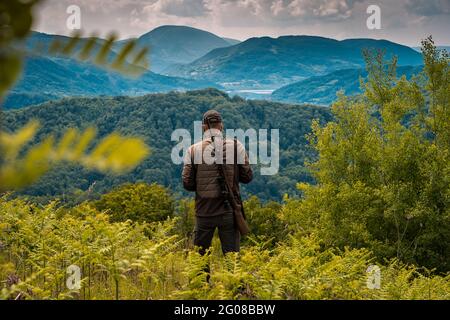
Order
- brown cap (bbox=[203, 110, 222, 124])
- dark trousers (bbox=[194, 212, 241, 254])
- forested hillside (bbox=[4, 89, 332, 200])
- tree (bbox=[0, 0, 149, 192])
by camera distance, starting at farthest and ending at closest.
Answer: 1. forested hillside (bbox=[4, 89, 332, 200])
2. dark trousers (bbox=[194, 212, 241, 254])
3. brown cap (bbox=[203, 110, 222, 124])
4. tree (bbox=[0, 0, 149, 192])

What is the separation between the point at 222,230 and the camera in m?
5.67

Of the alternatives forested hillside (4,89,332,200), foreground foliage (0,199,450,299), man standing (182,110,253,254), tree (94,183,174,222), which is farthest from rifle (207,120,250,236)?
forested hillside (4,89,332,200)

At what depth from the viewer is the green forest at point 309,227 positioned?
13.0 ft

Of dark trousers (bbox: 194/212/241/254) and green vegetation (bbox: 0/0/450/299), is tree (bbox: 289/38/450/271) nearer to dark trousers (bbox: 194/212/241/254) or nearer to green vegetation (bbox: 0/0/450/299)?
green vegetation (bbox: 0/0/450/299)

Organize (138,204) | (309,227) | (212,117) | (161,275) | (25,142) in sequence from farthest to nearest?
1. (309,227)
2. (138,204)
3. (212,117)
4. (161,275)
5. (25,142)

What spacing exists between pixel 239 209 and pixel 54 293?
7.17 ft

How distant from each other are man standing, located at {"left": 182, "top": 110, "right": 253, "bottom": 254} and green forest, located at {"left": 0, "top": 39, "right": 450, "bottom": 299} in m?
0.34

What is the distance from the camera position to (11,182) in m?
0.72

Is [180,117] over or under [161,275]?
over

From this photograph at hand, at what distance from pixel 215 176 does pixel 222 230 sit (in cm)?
61

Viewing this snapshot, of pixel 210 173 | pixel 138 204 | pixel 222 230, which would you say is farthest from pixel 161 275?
pixel 138 204

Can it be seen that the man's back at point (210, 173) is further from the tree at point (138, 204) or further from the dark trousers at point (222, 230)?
the tree at point (138, 204)

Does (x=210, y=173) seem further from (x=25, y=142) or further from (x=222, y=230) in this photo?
(x=25, y=142)

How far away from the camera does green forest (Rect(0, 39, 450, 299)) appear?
3955mm
